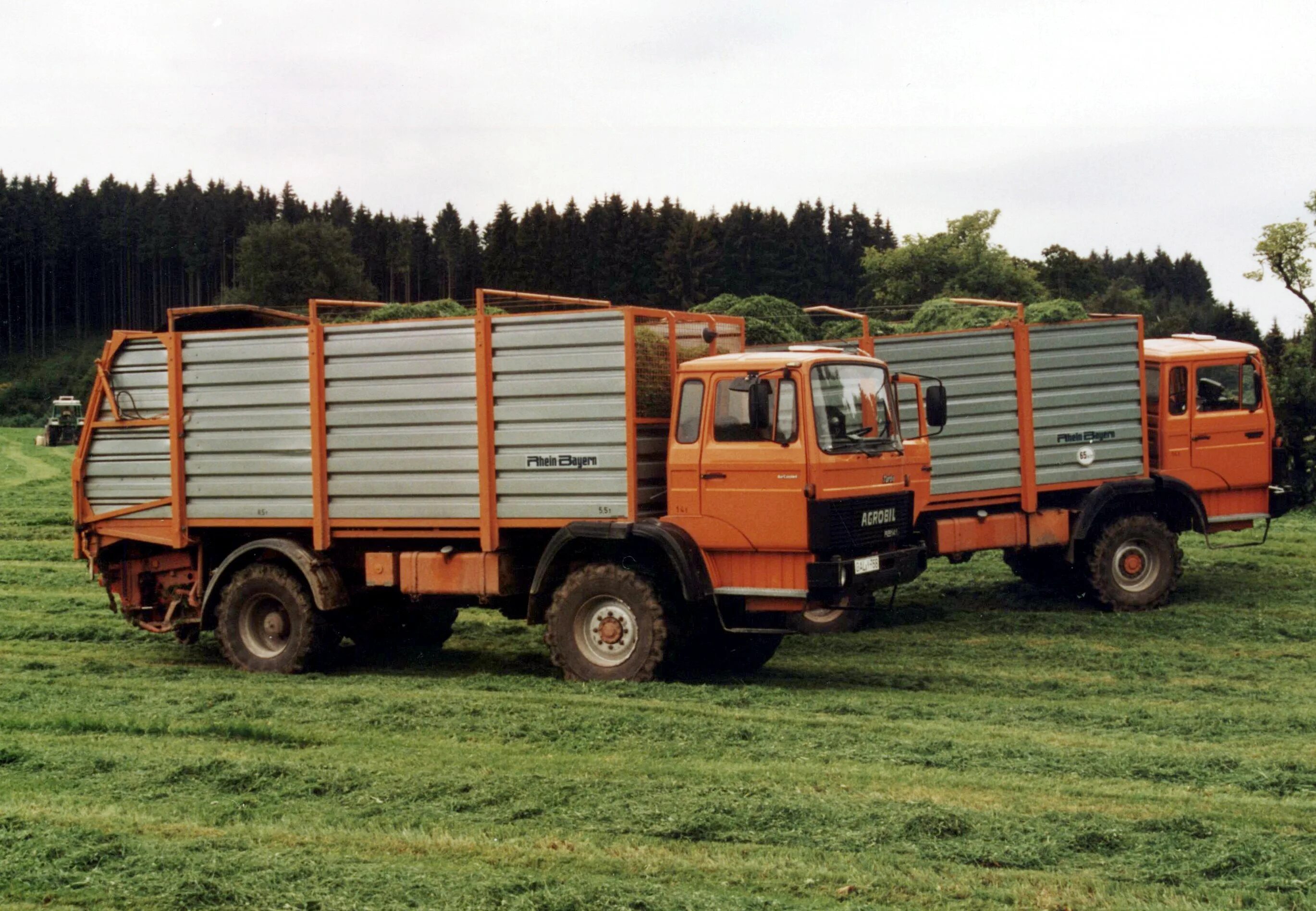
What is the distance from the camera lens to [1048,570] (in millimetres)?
15398

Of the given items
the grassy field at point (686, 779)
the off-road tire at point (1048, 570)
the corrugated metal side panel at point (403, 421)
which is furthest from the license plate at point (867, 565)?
the off-road tire at point (1048, 570)

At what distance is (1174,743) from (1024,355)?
20.8 ft

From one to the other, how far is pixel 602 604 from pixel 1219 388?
8384 mm

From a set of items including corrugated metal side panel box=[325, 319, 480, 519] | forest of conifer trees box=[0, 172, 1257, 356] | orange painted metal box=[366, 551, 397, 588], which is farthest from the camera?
forest of conifer trees box=[0, 172, 1257, 356]

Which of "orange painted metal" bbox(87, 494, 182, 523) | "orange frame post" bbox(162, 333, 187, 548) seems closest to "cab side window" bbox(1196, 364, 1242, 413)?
"orange frame post" bbox(162, 333, 187, 548)

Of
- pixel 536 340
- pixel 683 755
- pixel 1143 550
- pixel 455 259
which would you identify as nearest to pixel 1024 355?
pixel 1143 550

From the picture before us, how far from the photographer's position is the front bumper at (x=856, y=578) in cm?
1005

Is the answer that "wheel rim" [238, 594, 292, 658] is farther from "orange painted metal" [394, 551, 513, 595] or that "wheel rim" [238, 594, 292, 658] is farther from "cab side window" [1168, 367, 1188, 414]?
"cab side window" [1168, 367, 1188, 414]

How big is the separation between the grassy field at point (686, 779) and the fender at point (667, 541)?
789mm

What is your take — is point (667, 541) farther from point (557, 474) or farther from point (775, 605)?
point (557, 474)

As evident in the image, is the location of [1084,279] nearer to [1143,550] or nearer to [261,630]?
[1143,550]

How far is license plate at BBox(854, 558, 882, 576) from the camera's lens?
10250mm

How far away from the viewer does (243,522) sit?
11984mm

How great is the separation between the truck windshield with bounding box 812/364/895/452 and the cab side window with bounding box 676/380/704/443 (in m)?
0.91
